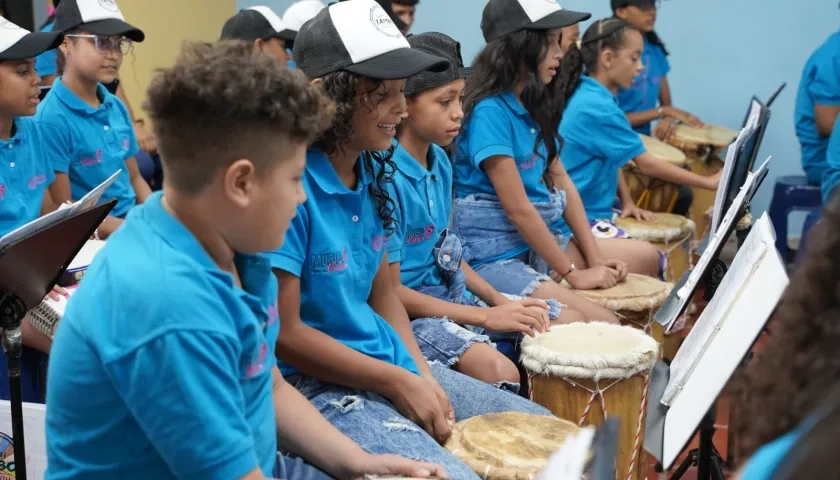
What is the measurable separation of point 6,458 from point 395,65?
1.29 metres

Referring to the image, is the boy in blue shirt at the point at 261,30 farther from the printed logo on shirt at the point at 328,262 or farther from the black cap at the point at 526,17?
the printed logo on shirt at the point at 328,262

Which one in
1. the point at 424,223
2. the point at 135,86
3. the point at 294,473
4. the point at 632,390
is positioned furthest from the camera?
the point at 135,86

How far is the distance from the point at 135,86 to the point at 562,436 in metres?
4.35

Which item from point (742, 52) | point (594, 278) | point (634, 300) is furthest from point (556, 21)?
point (742, 52)

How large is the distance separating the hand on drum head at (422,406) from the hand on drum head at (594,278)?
1254 mm

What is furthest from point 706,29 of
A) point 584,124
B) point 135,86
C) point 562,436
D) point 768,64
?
point 562,436

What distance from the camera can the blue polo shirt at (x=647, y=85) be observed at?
5.39m

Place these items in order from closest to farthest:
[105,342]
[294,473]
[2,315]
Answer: [105,342]
[294,473]
[2,315]

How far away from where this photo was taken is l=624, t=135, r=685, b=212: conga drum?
4.59m

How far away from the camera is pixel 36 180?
292 cm

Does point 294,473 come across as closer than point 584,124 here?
Yes

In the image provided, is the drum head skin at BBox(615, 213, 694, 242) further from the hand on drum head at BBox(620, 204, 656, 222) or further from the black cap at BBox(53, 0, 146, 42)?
the black cap at BBox(53, 0, 146, 42)

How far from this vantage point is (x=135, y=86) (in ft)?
18.5

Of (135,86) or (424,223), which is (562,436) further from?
(135,86)
